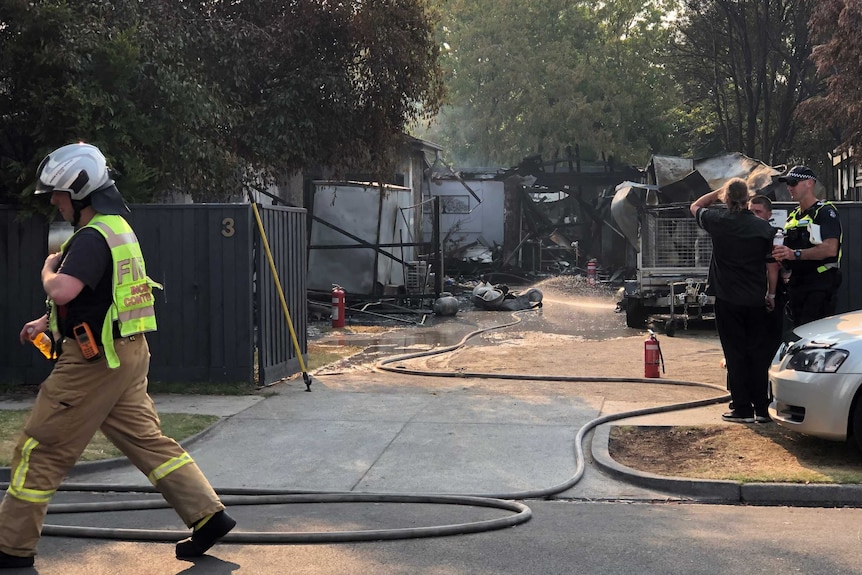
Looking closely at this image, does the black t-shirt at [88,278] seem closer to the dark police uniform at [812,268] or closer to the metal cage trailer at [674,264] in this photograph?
the dark police uniform at [812,268]

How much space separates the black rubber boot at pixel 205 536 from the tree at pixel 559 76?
142 ft

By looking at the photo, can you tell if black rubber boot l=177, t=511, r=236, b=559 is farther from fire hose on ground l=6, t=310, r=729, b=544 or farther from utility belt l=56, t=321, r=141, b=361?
utility belt l=56, t=321, r=141, b=361

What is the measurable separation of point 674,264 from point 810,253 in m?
8.30

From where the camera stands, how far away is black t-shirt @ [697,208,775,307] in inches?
328

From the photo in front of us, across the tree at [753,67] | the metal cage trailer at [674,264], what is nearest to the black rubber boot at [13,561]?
the metal cage trailer at [674,264]

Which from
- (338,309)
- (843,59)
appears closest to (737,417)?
(338,309)

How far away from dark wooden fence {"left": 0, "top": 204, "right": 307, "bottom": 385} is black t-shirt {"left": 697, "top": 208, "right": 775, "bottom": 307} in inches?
176

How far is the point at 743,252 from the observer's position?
838 cm

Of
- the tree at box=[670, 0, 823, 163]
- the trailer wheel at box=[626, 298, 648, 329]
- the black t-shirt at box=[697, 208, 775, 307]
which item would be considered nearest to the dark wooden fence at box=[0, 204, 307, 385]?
the black t-shirt at box=[697, 208, 775, 307]

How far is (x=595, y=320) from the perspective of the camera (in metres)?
20.0

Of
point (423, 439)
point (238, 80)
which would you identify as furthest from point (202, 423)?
point (238, 80)

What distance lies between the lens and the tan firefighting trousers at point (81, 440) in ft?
15.7

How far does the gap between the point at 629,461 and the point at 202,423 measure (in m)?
3.49

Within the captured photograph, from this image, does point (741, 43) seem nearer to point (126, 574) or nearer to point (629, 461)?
point (629, 461)
